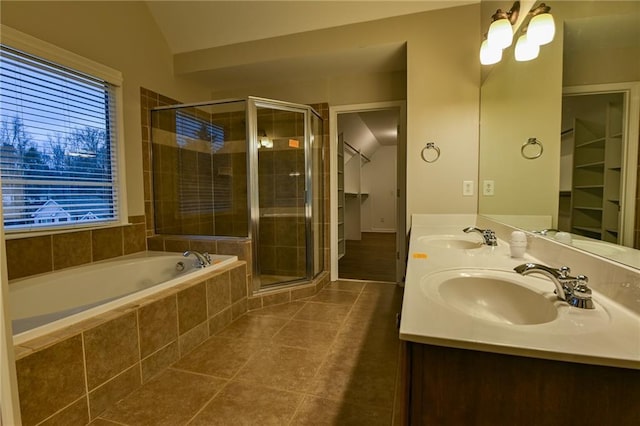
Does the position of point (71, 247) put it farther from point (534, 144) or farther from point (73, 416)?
point (534, 144)

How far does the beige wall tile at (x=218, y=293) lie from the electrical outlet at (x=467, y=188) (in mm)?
1992

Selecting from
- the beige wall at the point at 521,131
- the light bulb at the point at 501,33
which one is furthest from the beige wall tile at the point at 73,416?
the light bulb at the point at 501,33

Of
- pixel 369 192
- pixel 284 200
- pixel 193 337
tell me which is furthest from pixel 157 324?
pixel 369 192

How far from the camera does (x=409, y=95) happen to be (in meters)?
2.45

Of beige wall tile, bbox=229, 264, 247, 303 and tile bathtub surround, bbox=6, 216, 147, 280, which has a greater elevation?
tile bathtub surround, bbox=6, 216, 147, 280

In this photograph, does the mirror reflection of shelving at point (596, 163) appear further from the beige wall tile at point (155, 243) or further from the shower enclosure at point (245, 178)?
the beige wall tile at point (155, 243)

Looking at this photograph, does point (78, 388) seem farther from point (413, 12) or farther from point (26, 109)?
point (413, 12)

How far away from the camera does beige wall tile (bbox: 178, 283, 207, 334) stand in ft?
5.99

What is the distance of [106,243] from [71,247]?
0.89 ft

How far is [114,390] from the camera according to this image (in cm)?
141

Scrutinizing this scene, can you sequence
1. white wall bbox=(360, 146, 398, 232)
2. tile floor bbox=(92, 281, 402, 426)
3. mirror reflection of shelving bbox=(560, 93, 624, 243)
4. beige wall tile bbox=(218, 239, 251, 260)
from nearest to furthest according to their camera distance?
mirror reflection of shelving bbox=(560, 93, 624, 243) → tile floor bbox=(92, 281, 402, 426) → beige wall tile bbox=(218, 239, 251, 260) → white wall bbox=(360, 146, 398, 232)

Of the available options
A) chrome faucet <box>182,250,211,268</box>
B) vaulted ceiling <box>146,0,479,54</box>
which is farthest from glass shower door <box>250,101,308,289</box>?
vaulted ceiling <box>146,0,479,54</box>

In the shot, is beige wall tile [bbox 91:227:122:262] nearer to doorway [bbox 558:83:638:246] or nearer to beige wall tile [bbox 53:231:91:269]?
beige wall tile [bbox 53:231:91:269]

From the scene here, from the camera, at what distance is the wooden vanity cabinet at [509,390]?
0.52m
